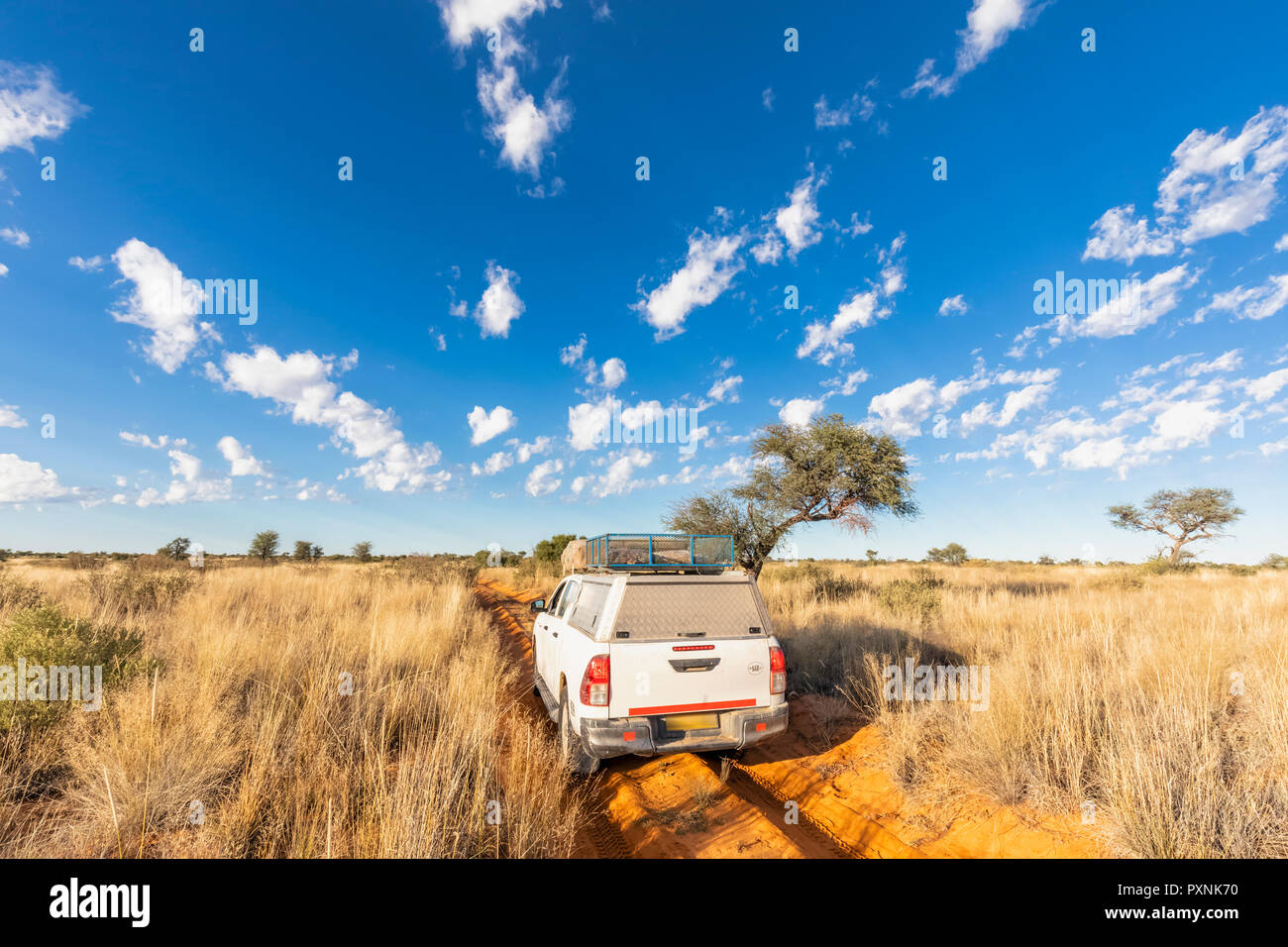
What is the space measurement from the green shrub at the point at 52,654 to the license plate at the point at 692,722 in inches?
229

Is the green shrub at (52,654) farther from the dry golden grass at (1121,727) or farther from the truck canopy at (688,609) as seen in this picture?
the dry golden grass at (1121,727)

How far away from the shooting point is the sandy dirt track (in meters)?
3.82

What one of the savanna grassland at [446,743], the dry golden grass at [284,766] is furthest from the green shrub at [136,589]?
the dry golden grass at [284,766]

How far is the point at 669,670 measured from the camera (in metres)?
4.74

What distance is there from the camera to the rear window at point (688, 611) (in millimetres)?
4887

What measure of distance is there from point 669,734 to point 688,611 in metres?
1.14

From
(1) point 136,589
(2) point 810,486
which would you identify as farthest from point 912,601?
(1) point 136,589

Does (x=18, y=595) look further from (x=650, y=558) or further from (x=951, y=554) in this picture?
(x=951, y=554)

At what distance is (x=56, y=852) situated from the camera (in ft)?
10.3

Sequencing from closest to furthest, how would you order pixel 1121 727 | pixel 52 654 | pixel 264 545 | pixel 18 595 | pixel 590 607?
pixel 1121 727 < pixel 52 654 < pixel 590 607 < pixel 18 595 < pixel 264 545
